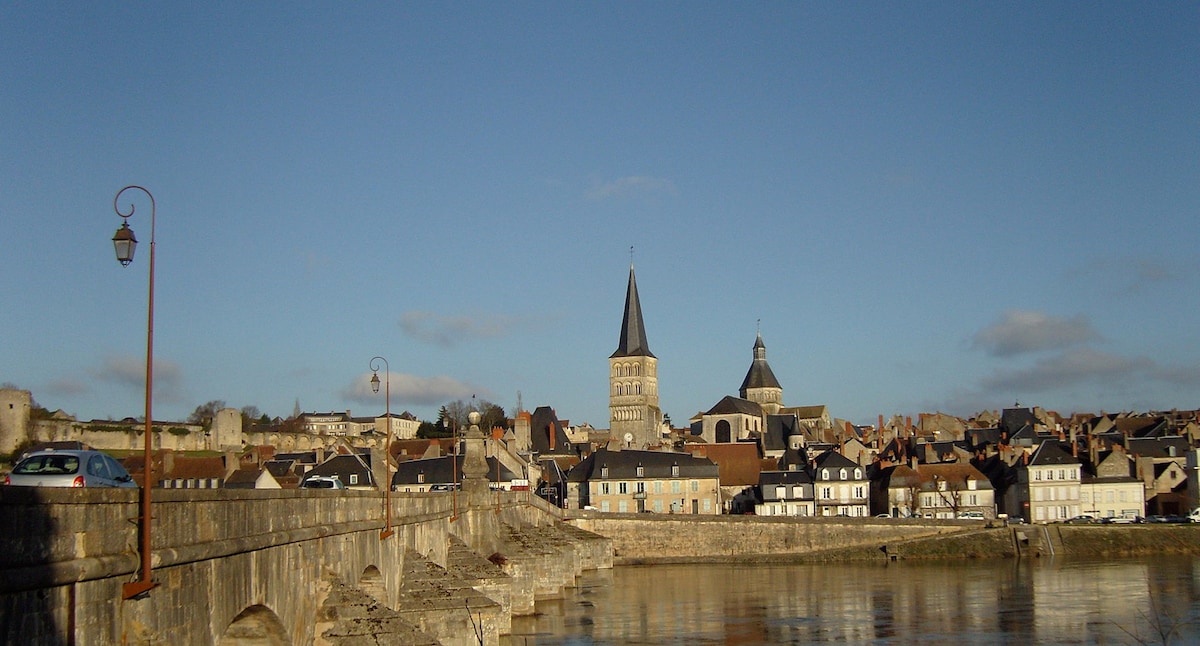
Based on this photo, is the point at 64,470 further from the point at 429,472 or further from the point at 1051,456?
the point at 1051,456

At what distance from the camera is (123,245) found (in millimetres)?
10883

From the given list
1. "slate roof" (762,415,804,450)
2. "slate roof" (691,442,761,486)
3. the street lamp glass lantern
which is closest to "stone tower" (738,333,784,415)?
"slate roof" (762,415,804,450)

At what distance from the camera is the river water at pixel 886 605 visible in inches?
1491

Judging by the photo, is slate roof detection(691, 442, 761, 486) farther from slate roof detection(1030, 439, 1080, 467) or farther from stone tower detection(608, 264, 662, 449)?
stone tower detection(608, 264, 662, 449)

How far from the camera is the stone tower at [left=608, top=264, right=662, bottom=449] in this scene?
435ft

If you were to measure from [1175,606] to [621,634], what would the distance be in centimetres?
2017

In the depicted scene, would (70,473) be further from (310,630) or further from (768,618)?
(768,618)

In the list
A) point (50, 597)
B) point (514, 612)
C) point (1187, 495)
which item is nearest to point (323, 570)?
point (50, 597)

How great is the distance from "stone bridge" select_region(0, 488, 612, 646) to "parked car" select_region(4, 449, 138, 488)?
1.99 metres

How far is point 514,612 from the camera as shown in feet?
146

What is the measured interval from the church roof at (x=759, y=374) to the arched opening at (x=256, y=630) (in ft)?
470

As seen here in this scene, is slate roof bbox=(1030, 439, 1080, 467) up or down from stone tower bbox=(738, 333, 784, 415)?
down

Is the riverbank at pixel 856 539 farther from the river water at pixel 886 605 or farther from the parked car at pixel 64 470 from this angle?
the parked car at pixel 64 470

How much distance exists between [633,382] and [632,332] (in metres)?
5.65
